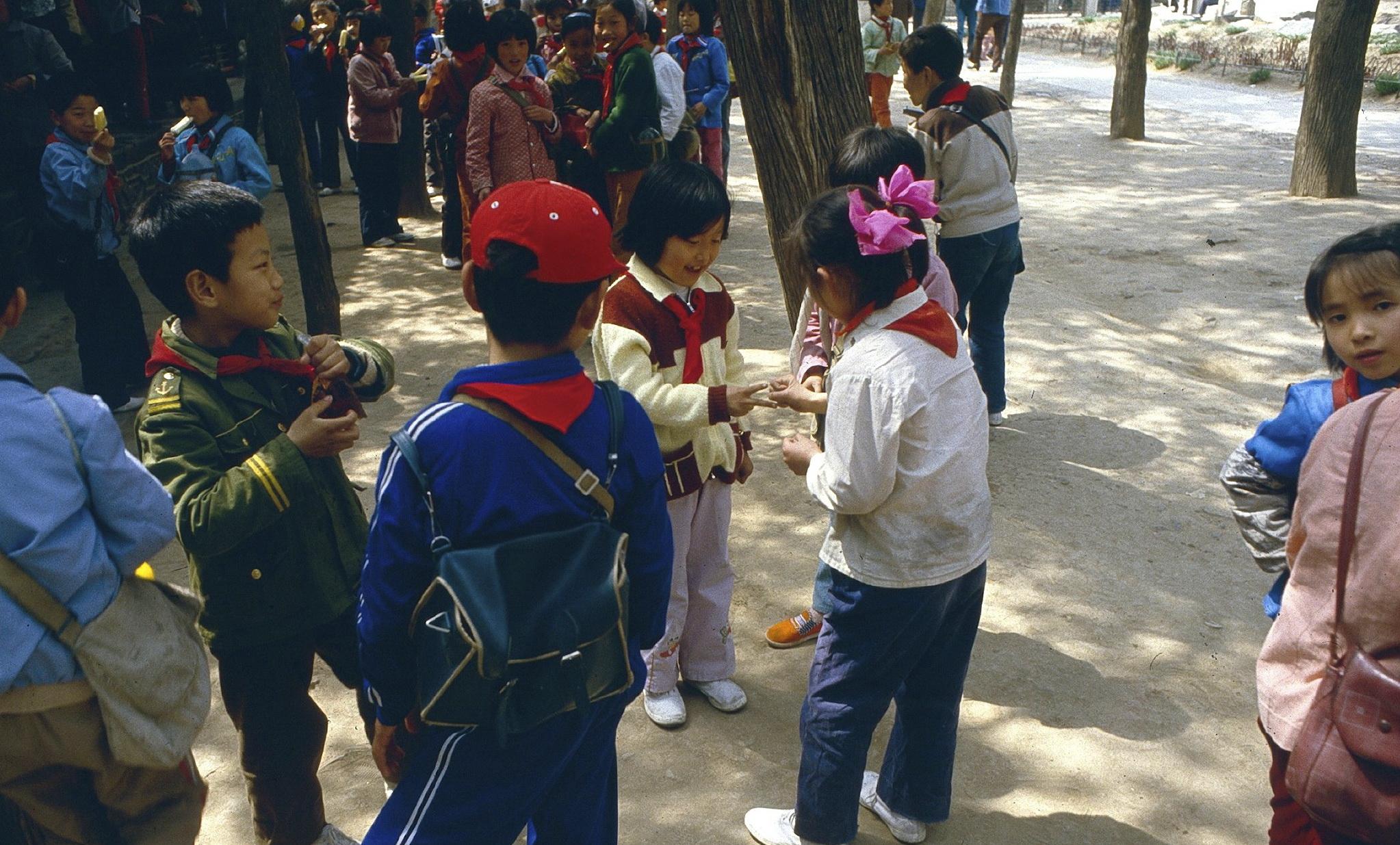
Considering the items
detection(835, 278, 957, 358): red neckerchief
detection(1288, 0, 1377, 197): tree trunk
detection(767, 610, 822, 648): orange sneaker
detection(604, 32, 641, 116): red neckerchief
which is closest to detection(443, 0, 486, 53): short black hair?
detection(604, 32, 641, 116): red neckerchief

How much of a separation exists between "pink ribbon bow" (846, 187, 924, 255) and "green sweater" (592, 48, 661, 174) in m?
4.80

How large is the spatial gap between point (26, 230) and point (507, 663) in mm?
7374

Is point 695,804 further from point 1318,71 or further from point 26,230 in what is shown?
point 1318,71

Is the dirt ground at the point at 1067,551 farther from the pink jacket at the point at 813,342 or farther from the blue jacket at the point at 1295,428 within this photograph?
the blue jacket at the point at 1295,428

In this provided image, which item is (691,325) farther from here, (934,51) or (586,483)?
(934,51)

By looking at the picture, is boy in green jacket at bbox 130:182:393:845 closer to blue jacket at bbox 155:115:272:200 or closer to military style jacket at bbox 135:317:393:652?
military style jacket at bbox 135:317:393:652

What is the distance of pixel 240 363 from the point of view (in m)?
2.40

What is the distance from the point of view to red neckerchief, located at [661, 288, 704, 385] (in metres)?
3.07

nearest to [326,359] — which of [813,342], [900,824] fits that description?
[813,342]

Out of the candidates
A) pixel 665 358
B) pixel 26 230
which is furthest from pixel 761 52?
pixel 26 230

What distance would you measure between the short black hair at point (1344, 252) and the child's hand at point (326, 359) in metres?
2.02

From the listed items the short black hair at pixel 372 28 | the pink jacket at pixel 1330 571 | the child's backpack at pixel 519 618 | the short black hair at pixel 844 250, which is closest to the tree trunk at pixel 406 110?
the short black hair at pixel 372 28

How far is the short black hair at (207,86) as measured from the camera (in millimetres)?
5602

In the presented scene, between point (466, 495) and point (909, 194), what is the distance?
127 centimetres
